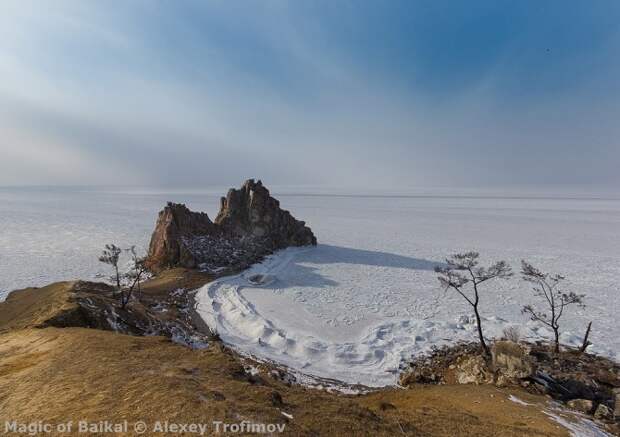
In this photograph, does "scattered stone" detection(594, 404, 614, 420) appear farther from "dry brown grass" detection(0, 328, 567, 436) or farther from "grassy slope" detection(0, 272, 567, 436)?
"dry brown grass" detection(0, 328, 567, 436)

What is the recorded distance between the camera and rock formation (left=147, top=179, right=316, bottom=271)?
34.9 metres

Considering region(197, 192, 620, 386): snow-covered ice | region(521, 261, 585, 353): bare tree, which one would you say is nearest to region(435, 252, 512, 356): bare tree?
region(521, 261, 585, 353): bare tree

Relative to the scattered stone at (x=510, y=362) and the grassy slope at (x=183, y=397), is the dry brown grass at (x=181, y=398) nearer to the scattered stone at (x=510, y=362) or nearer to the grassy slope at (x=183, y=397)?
the grassy slope at (x=183, y=397)

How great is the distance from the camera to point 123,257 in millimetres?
40156

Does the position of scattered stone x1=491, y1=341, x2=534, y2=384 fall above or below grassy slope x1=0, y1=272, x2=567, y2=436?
below

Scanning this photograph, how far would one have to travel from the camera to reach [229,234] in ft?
138

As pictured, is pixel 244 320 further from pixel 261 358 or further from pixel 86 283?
pixel 86 283

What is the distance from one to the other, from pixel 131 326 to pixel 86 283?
9646 mm

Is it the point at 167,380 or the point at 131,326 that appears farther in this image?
the point at 131,326

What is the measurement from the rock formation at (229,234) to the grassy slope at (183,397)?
2211 cm

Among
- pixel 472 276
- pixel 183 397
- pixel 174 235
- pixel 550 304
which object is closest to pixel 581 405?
pixel 472 276

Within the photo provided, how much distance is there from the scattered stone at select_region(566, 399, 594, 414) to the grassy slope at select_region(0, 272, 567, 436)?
1.16 m

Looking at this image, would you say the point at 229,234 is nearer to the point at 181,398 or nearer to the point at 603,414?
the point at 181,398

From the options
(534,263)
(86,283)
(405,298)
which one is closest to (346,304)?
(405,298)
